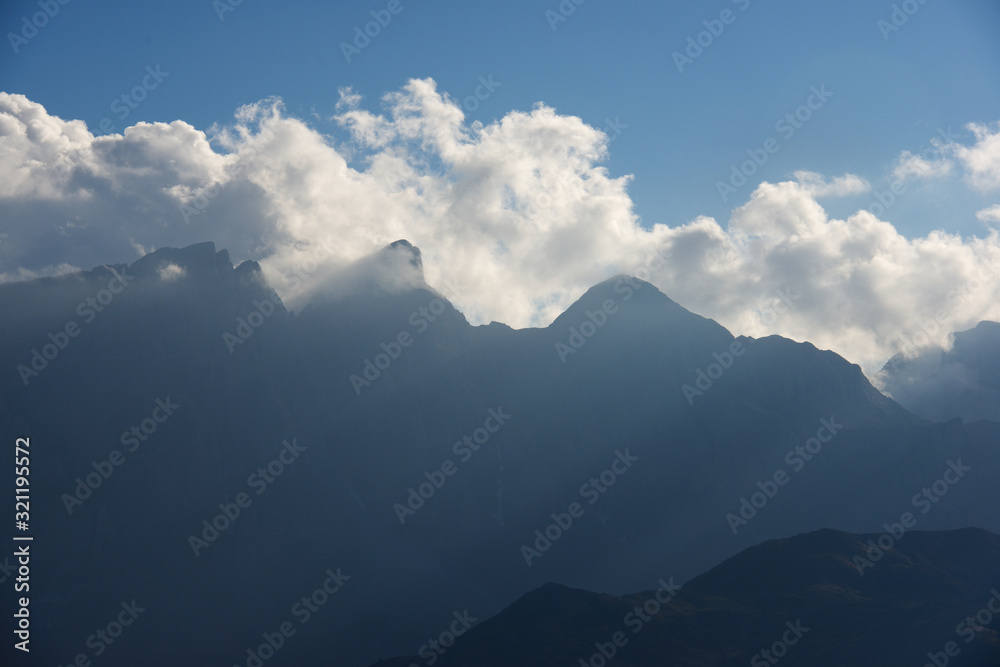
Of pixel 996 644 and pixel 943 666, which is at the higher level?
pixel 996 644

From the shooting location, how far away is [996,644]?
19812 centimetres

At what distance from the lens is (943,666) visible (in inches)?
7761

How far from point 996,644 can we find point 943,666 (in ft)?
51.5
